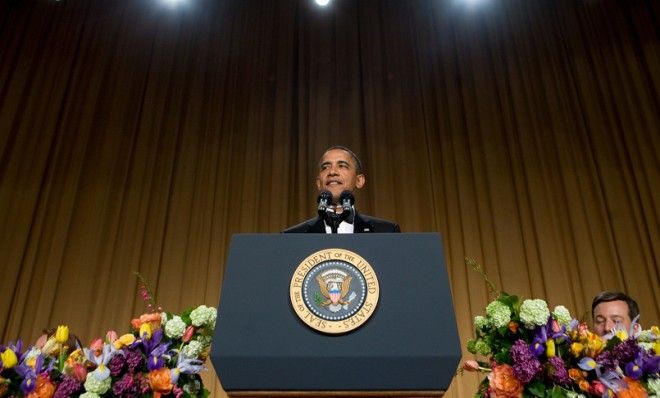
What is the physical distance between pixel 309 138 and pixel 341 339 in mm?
4723

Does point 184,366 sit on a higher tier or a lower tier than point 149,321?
lower

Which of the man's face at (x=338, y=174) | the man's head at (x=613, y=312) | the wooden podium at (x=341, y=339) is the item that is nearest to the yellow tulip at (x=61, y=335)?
the wooden podium at (x=341, y=339)

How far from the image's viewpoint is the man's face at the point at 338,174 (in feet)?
8.30

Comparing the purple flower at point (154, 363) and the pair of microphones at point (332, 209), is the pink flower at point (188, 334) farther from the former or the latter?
the pair of microphones at point (332, 209)

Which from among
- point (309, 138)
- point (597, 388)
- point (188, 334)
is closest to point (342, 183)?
point (188, 334)

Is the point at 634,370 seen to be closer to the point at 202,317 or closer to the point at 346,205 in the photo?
the point at 346,205

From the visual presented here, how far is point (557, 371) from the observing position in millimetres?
1402

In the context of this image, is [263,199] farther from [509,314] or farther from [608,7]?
[608,7]

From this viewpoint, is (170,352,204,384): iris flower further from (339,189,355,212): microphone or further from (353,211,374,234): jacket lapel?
(353,211,374,234): jacket lapel

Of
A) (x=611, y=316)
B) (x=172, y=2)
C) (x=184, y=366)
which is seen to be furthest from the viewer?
(x=172, y=2)

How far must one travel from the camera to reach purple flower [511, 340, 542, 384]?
4.57ft

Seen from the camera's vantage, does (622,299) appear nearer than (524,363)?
No

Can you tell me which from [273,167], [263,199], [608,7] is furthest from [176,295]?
[608,7]

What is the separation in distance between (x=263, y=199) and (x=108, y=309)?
175cm
